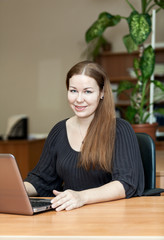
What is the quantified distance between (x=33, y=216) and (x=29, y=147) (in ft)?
13.7

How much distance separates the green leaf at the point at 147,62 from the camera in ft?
12.0

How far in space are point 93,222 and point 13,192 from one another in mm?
314

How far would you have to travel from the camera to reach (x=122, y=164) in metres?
1.92

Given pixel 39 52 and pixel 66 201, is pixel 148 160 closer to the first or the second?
pixel 66 201

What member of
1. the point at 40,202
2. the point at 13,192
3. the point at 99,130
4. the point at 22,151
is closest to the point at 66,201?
the point at 40,202

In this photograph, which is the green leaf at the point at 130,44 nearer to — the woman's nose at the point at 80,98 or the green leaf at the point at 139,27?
the green leaf at the point at 139,27

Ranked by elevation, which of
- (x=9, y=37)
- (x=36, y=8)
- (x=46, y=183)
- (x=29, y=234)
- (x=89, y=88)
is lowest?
(x=46, y=183)

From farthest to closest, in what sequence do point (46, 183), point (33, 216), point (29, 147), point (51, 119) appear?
point (51, 119), point (29, 147), point (46, 183), point (33, 216)

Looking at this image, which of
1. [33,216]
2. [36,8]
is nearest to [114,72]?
[36,8]

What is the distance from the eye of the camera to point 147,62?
12.0 feet

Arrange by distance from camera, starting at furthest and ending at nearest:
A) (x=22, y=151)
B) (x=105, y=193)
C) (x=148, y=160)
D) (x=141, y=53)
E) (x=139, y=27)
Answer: (x=22, y=151)
(x=141, y=53)
(x=139, y=27)
(x=148, y=160)
(x=105, y=193)

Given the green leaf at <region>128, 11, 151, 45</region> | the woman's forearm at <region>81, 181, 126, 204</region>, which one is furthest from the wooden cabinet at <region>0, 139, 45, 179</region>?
the woman's forearm at <region>81, 181, 126, 204</region>

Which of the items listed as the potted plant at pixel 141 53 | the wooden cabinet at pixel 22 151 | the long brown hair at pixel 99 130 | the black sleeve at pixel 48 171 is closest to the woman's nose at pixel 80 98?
the long brown hair at pixel 99 130

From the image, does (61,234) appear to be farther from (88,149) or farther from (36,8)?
(36,8)
